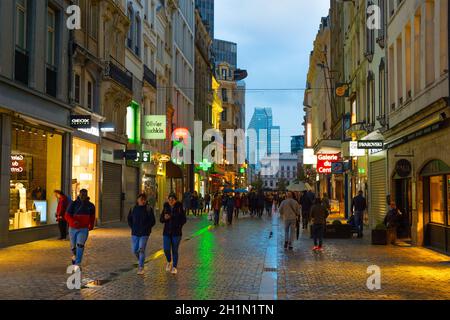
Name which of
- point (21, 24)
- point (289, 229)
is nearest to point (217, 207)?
point (289, 229)

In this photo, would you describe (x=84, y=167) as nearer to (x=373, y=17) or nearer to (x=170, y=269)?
(x=373, y=17)

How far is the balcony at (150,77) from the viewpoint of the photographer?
39.3 meters

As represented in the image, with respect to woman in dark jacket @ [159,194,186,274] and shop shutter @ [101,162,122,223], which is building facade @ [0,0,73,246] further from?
woman in dark jacket @ [159,194,186,274]

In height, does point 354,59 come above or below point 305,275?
above

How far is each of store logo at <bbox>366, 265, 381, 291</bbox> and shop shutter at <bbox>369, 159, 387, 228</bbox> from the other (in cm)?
1163

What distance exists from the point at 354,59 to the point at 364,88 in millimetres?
4120

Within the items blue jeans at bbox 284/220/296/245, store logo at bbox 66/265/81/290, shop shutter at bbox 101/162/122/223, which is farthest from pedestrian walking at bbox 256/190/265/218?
store logo at bbox 66/265/81/290

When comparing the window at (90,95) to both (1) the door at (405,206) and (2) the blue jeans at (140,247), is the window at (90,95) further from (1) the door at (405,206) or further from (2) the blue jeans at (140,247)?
(2) the blue jeans at (140,247)

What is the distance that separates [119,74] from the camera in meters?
31.4

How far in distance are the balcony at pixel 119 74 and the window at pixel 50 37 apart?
6.31 metres

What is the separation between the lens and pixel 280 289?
1127 cm

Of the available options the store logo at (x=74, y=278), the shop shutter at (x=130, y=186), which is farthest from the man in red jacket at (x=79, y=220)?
the shop shutter at (x=130, y=186)
